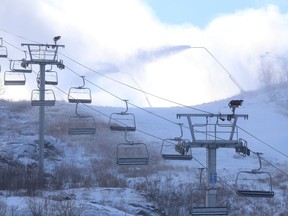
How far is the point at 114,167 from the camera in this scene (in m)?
50.9

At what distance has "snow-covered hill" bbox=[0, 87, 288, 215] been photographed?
33.0m

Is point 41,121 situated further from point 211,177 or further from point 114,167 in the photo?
point 114,167

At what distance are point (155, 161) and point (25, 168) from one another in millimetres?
15270

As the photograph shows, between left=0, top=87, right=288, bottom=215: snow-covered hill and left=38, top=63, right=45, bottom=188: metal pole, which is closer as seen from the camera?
left=0, top=87, right=288, bottom=215: snow-covered hill

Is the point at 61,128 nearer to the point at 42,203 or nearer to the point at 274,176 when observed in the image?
the point at 274,176

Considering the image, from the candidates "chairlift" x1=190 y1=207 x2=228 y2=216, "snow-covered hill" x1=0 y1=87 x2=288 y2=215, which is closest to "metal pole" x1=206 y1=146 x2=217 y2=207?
"chairlift" x1=190 y1=207 x2=228 y2=216

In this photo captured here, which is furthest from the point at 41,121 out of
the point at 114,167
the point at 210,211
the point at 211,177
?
the point at 114,167

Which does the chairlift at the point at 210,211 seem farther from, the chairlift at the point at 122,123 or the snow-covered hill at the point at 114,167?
the snow-covered hill at the point at 114,167

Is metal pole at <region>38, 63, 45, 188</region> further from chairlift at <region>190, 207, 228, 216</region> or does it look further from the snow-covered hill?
chairlift at <region>190, 207, 228, 216</region>

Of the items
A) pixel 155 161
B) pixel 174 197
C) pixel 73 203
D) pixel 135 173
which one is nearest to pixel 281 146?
pixel 155 161

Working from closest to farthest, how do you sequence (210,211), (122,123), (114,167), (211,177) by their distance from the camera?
(210,211) < (211,177) < (114,167) < (122,123)

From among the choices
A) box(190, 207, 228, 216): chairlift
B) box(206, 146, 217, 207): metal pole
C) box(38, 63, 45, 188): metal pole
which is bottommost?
box(190, 207, 228, 216): chairlift

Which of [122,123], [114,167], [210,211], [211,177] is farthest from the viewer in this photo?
[122,123]

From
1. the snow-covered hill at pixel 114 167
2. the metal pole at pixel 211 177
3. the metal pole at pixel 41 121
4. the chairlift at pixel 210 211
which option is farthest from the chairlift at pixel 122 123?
the chairlift at pixel 210 211
